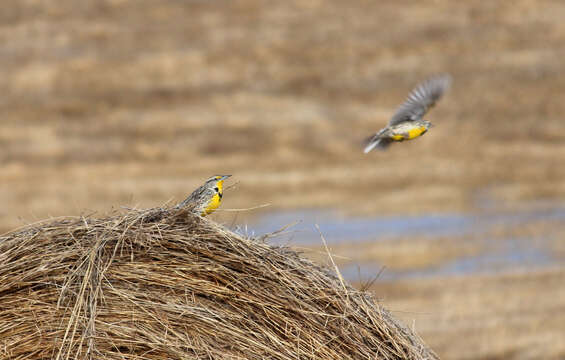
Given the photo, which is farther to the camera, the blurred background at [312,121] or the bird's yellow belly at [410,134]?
the blurred background at [312,121]

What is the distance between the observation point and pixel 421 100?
6047mm

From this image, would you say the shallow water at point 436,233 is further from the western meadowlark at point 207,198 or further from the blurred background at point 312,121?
the western meadowlark at point 207,198

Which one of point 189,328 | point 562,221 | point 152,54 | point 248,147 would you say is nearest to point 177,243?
point 189,328

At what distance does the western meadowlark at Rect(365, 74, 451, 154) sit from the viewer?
18.5 feet

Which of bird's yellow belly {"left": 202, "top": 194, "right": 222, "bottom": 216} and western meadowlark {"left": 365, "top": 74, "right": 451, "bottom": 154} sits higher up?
western meadowlark {"left": 365, "top": 74, "right": 451, "bottom": 154}

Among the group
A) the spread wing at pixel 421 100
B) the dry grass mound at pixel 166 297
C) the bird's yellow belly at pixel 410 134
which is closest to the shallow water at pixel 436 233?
the spread wing at pixel 421 100

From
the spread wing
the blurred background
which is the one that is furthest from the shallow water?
the spread wing

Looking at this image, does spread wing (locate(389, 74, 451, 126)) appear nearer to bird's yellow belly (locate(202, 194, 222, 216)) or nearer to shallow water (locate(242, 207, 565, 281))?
bird's yellow belly (locate(202, 194, 222, 216))

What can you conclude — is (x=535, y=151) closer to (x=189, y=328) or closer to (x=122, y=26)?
(x=122, y=26)

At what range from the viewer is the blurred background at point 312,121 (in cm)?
1505

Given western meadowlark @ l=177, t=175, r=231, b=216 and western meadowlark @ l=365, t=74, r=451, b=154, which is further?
western meadowlark @ l=365, t=74, r=451, b=154

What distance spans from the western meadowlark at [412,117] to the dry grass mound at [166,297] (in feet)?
3.99

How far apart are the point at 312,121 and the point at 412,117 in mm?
14098

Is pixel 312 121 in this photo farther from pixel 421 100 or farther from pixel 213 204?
pixel 213 204
